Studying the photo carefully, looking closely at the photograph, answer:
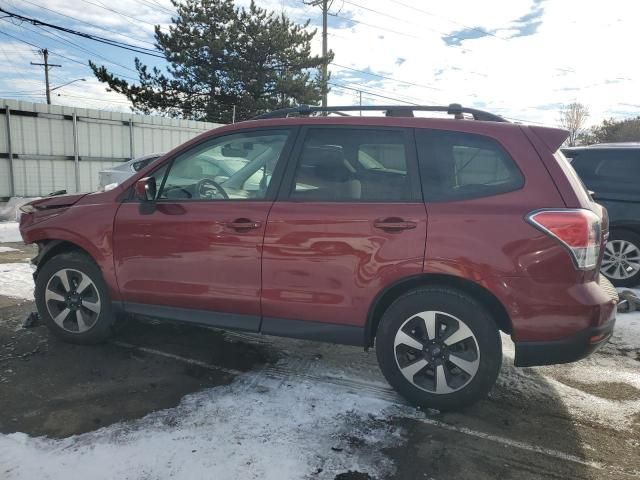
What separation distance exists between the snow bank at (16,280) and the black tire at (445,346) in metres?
4.20

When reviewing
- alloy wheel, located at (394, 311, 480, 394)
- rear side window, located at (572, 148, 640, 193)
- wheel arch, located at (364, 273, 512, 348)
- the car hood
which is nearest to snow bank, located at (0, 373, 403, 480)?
alloy wheel, located at (394, 311, 480, 394)

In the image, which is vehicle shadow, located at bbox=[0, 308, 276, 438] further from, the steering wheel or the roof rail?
the roof rail

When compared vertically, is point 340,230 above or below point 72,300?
above

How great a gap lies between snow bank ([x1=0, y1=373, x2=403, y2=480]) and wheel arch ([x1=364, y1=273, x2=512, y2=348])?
57 cm

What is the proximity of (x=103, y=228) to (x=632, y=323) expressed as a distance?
4.97m

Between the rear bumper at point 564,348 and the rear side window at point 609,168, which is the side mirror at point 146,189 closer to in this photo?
the rear bumper at point 564,348

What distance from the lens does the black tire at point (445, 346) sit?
284cm

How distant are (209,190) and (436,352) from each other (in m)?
1.94

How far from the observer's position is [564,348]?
2758 mm

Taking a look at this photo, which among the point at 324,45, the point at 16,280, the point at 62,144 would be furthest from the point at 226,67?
the point at 16,280

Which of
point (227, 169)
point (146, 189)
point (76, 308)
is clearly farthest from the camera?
point (76, 308)

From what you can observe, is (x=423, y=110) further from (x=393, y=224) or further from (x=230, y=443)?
(x=230, y=443)

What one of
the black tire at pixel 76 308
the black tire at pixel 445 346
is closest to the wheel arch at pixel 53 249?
the black tire at pixel 76 308

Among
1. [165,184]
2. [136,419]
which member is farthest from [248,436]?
[165,184]
